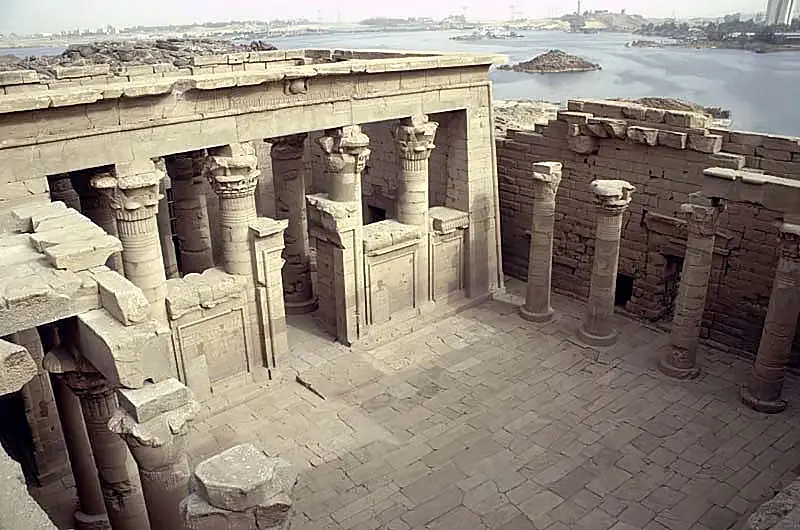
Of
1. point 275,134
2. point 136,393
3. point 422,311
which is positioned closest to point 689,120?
point 422,311

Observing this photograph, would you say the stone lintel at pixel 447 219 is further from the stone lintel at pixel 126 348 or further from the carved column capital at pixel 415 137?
the stone lintel at pixel 126 348

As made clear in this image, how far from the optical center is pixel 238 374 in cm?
1164

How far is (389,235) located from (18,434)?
281 inches

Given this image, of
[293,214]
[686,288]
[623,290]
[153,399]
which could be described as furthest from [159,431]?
[623,290]

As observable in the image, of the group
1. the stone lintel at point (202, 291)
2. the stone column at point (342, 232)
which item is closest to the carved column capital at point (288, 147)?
the stone column at point (342, 232)

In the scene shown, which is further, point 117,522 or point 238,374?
point 238,374

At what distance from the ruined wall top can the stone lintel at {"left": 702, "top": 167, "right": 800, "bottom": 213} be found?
521 cm

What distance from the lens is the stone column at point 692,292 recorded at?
1117 centimetres

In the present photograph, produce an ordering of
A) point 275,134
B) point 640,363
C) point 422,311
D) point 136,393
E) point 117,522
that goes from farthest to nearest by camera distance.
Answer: point 422,311
point 640,363
point 275,134
point 117,522
point 136,393

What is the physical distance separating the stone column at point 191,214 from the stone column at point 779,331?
10.5 meters

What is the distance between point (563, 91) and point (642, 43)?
53.9 meters

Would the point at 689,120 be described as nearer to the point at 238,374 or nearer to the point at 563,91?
the point at 238,374

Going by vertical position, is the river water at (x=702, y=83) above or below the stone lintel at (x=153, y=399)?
below

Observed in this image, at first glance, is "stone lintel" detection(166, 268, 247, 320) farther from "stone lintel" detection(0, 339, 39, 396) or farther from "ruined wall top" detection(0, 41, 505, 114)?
"stone lintel" detection(0, 339, 39, 396)
